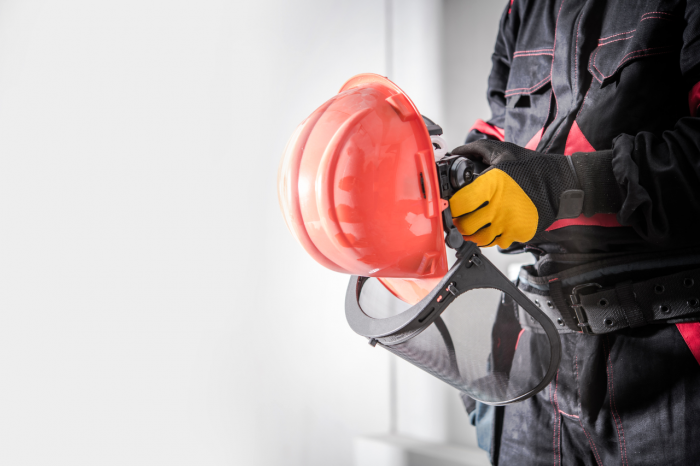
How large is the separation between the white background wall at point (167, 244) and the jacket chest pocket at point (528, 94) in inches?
29.4

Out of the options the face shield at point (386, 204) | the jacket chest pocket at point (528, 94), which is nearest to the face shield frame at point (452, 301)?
the face shield at point (386, 204)

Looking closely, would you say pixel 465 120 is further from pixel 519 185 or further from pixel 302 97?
pixel 519 185

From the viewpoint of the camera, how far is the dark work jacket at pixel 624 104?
68 cm

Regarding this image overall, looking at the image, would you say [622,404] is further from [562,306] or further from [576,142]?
[576,142]

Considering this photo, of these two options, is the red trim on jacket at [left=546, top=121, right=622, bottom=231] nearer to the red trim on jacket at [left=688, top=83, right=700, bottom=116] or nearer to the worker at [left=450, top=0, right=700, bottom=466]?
the worker at [left=450, top=0, right=700, bottom=466]

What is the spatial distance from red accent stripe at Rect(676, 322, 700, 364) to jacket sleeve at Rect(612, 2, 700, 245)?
0.49 ft

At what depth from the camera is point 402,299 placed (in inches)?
34.2

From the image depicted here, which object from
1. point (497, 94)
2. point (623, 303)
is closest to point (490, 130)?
point (497, 94)

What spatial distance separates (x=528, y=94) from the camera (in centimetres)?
101

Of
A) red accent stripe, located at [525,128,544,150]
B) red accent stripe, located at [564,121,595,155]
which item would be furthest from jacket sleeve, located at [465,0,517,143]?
red accent stripe, located at [564,121,595,155]

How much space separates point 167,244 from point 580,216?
98 centimetres

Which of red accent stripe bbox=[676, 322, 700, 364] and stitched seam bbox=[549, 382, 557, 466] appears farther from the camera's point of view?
stitched seam bbox=[549, 382, 557, 466]

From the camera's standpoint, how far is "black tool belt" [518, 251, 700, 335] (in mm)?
740

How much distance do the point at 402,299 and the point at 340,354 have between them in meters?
0.91
